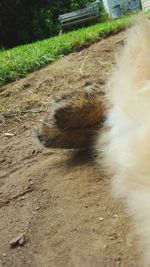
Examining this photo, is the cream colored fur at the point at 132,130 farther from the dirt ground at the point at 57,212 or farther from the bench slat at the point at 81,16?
the bench slat at the point at 81,16

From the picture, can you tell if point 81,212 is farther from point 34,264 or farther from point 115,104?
point 115,104

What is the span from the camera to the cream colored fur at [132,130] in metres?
1.33

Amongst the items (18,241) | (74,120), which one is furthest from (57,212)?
(74,120)

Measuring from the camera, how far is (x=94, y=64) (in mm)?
4445

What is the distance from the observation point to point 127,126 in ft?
5.05

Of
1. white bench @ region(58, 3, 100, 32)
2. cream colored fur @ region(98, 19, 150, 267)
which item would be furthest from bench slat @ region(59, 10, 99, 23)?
cream colored fur @ region(98, 19, 150, 267)

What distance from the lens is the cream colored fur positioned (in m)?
1.33

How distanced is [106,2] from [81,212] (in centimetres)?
1234

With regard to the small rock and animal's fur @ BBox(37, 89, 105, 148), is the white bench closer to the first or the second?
animal's fur @ BBox(37, 89, 105, 148)

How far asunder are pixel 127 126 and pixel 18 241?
63cm

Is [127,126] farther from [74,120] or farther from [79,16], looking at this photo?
[79,16]

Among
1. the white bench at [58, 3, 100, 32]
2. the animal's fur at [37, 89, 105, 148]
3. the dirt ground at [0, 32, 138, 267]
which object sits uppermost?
the animal's fur at [37, 89, 105, 148]

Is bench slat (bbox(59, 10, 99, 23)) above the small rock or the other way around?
the other way around

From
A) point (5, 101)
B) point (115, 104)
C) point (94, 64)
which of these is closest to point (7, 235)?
point (115, 104)
